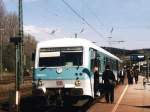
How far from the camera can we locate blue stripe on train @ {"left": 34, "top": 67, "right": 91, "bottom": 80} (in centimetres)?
2036

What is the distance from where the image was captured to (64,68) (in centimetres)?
2056

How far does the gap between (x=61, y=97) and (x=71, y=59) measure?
1.62 m

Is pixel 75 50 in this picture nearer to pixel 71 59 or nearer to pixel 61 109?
pixel 71 59

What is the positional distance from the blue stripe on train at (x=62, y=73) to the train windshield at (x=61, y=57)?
0.96ft

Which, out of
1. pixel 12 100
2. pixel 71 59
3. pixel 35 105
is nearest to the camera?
pixel 12 100

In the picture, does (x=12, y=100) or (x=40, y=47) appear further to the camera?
(x=40, y=47)

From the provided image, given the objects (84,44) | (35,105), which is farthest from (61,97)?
(35,105)

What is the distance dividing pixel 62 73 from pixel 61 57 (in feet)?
2.59

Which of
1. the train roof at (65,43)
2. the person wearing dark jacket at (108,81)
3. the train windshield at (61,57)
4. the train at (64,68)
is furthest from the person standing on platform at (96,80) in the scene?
the train windshield at (61,57)

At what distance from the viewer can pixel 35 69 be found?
20.9 meters

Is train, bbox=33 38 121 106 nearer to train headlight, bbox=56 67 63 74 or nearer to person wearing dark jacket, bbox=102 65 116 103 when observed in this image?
train headlight, bbox=56 67 63 74

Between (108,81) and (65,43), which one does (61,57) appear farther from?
(108,81)

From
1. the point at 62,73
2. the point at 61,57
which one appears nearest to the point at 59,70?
the point at 62,73

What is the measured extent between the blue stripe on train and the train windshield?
292 mm
